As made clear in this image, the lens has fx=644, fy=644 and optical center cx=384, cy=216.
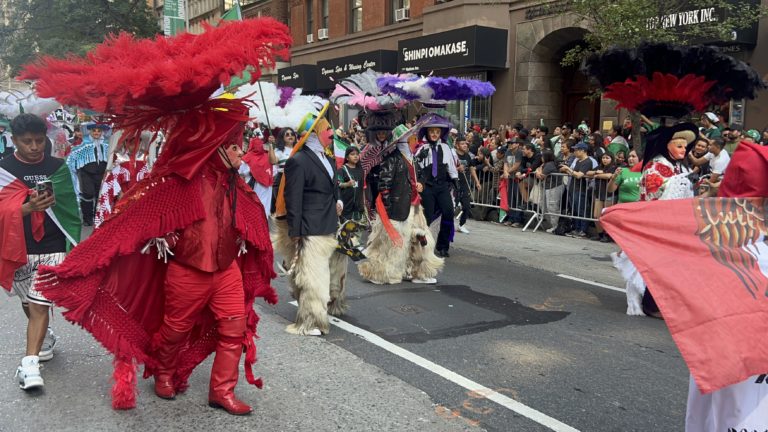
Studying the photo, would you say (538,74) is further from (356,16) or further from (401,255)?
(401,255)

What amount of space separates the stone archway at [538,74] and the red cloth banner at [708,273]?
1632 cm

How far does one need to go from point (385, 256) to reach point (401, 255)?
0.62 feet

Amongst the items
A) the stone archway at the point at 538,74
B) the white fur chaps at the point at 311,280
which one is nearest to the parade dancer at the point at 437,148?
the white fur chaps at the point at 311,280

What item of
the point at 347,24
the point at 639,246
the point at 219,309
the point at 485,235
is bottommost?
the point at 485,235

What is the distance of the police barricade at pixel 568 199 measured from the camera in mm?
10938

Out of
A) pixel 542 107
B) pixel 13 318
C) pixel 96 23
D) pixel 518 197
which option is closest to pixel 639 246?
pixel 13 318

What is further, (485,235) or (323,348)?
(485,235)

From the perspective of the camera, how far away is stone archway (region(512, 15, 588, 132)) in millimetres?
18234

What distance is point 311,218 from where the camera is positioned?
17.8 feet

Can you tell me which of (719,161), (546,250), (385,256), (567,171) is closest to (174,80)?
(385,256)

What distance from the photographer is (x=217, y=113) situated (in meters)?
3.86

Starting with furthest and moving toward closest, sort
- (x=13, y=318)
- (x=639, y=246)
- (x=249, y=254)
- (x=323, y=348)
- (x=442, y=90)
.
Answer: (x=442, y=90)
(x=13, y=318)
(x=323, y=348)
(x=249, y=254)
(x=639, y=246)

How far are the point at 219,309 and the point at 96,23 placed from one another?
27622 millimetres

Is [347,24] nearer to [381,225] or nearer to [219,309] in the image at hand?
[381,225]
